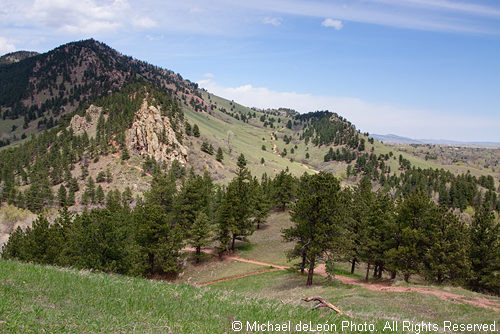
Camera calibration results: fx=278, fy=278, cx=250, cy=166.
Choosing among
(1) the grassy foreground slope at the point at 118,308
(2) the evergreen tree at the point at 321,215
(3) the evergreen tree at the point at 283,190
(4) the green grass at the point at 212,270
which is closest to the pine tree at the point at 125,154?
(3) the evergreen tree at the point at 283,190

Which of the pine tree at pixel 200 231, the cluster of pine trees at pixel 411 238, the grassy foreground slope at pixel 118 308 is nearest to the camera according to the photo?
the grassy foreground slope at pixel 118 308

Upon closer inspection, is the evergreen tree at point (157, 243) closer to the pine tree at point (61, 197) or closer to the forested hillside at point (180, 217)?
the forested hillside at point (180, 217)

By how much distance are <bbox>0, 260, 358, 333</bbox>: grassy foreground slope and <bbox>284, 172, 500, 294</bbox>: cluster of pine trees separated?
18.7 meters

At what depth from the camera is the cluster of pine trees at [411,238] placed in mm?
29188

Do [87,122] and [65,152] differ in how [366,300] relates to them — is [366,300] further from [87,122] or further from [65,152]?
[87,122]

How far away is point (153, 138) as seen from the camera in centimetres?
10488

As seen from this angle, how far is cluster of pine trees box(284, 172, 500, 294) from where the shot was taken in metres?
29.2

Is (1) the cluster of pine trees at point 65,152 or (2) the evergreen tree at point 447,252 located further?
(1) the cluster of pine trees at point 65,152

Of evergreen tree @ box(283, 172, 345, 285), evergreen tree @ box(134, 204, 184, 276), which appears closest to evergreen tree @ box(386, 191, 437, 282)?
evergreen tree @ box(283, 172, 345, 285)

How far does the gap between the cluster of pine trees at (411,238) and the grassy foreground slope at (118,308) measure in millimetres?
18748

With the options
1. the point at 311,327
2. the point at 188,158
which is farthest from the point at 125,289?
the point at 188,158

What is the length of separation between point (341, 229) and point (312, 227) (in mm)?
3029

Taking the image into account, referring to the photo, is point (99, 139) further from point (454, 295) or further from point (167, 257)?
point (454, 295)

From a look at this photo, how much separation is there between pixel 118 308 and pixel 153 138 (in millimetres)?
101724
